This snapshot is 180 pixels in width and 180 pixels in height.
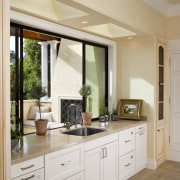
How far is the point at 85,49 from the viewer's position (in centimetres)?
452

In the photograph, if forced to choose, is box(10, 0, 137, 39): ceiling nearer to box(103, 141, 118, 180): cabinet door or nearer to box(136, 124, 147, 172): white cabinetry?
box(103, 141, 118, 180): cabinet door

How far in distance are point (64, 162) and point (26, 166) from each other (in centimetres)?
53

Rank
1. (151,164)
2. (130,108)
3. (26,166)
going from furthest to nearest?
(130,108) → (151,164) → (26,166)

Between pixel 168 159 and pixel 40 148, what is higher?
pixel 40 148

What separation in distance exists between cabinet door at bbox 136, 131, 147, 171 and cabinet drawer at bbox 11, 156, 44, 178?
227 centimetres

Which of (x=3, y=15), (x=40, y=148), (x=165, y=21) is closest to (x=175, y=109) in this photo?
(x=165, y=21)

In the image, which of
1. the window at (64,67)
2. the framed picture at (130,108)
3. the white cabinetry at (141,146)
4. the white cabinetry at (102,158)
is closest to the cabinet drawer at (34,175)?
the white cabinetry at (102,158)

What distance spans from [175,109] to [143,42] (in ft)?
4.69

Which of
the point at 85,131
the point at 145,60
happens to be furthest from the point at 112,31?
the point at 85,131

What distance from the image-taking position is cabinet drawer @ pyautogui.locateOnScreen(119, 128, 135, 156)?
3.88 metres

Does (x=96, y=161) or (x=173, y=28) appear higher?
(x=173, y=28)

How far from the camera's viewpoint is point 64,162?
2766 millimetres

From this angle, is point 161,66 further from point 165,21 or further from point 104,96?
point 104,96

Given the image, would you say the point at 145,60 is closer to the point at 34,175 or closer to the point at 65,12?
the point at 65,12
